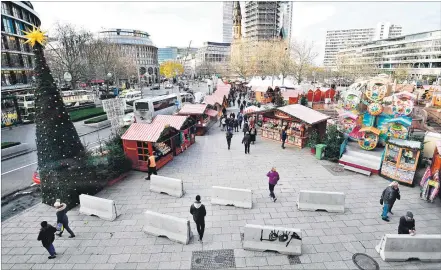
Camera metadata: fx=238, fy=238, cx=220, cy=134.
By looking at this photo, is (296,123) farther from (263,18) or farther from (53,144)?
(263,18)

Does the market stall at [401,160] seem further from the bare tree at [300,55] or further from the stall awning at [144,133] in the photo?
the bare tree at [300,55]

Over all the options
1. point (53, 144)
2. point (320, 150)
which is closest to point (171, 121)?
point (53, 144)

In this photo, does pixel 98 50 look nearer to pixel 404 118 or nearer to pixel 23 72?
pixel 23 72

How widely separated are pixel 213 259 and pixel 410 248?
5325 millimetres

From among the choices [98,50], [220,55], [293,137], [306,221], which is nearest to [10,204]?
[306,221]

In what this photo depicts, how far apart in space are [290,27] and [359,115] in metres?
194

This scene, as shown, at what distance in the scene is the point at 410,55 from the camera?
84.8 meters

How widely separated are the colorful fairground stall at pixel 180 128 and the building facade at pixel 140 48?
77608mm

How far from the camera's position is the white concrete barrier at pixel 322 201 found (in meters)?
8.70

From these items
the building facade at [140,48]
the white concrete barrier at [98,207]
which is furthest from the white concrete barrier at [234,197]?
the building facade at [140,48]

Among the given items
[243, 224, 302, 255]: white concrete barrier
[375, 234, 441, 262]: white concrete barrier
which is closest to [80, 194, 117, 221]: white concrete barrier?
[243, 224, 302, 255]: white concrete barrier

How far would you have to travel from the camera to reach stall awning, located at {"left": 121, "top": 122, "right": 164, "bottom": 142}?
1213 cm

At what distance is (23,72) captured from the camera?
130ft

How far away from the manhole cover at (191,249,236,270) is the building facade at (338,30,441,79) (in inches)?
2427
